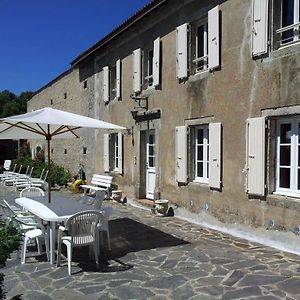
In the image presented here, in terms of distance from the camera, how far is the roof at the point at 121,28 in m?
10.4

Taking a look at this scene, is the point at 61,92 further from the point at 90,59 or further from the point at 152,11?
the point at 152,11

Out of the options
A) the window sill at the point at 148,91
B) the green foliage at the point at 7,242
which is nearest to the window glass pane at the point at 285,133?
the window sill at the point at 148,91

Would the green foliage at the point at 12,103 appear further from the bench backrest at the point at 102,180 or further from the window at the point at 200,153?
the window at the point at 200,153

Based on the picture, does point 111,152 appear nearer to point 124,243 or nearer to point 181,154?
point 181,154

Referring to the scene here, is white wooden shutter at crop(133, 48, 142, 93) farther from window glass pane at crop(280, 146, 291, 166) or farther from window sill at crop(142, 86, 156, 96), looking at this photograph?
window glass pane at crop(280, 146, 291, 166)

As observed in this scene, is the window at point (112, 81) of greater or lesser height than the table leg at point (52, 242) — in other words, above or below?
above

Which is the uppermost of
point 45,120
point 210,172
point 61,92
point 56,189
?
point 61,92

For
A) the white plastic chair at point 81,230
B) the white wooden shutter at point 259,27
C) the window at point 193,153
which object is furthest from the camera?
the window at point 193,153

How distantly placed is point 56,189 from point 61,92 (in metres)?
5.81

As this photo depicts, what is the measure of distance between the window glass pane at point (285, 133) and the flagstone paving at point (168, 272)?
6.32 feet

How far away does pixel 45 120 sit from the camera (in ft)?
20.6

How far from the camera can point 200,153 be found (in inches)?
366

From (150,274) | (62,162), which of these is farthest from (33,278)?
(62,162)

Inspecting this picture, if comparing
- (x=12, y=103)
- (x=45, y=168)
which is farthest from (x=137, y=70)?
(x=12, y=103)
